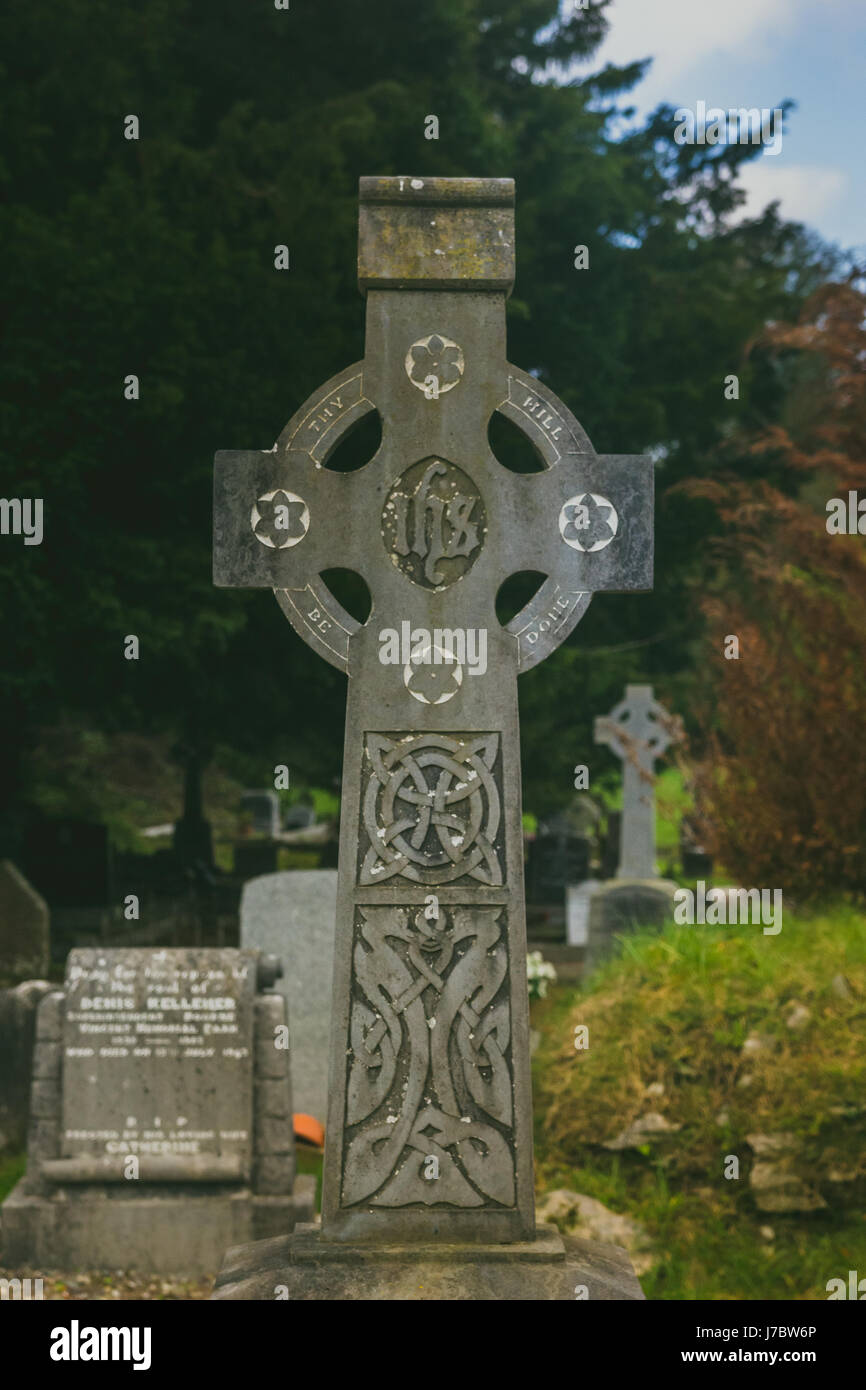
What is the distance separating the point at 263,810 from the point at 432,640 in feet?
63.6

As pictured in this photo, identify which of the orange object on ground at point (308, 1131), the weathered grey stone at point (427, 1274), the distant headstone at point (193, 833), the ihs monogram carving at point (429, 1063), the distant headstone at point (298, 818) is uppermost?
the distant headstone at point (298, 818)

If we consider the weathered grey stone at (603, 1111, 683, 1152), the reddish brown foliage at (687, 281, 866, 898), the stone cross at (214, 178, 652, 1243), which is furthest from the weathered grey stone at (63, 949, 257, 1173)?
the reddish brown foliage at (687, 281, 866, 898)

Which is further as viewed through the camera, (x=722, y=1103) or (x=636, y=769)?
(x=636, y=769)

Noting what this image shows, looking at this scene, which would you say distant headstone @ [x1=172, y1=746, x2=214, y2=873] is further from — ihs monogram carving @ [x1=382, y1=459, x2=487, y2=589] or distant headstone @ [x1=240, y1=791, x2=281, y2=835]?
ihs monogram carving @ [x1=382, y1=459, x2=487, y2=589]

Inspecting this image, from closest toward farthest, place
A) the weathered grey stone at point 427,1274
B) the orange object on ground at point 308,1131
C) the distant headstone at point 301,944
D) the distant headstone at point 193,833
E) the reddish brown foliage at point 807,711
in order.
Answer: the weathered grey stone at point 427,1274
the orange object on ground at point 308,1131
the distant headstone at point 301,944
the reddish brown foliage at point 807,711
the distant headstone at point 193,833

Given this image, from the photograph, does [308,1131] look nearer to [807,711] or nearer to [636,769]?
[807,711]

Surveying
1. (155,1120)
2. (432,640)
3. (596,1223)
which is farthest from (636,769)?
(432,640)

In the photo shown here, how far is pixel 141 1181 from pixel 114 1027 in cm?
75

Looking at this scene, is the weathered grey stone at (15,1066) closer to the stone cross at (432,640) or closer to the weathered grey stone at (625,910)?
the weathered grey stone at (625,910)

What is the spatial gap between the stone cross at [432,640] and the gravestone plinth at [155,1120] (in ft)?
11.1

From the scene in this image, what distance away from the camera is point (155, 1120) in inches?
262

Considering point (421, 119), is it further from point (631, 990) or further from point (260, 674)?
point (631, 990)

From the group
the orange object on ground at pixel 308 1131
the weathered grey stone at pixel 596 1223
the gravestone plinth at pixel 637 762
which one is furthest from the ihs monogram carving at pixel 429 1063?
the gravestone plinth at pixel 637 762

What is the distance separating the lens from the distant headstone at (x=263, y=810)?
22438 millimetres
